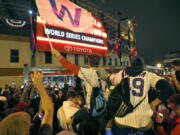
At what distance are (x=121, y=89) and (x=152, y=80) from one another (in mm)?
476

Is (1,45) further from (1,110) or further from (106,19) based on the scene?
(1,110)

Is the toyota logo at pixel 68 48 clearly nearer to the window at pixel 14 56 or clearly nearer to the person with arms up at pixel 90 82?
the window at pixel 14 56

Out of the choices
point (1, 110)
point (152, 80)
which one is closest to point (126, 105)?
point (152, 80)

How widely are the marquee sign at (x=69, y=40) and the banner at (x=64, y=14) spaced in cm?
684

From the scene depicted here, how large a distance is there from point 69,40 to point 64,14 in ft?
36.4

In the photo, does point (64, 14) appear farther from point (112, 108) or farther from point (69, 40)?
point (69, 40)

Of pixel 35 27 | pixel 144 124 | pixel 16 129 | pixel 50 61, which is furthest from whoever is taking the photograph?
pixel 50 61

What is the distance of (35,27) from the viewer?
1368 cm

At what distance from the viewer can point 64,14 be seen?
16.6ft

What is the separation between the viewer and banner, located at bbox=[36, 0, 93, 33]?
4.34 m

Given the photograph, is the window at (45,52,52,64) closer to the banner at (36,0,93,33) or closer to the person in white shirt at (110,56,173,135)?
the banner at (36,0,93,33)

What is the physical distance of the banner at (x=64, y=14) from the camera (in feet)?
14.2

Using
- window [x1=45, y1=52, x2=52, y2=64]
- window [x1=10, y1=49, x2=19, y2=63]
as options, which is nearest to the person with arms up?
window [x1=10, y1=49, x2=19, y2=63]

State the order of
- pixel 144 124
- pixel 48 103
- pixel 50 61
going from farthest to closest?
pixel 50 61
pixel 144 124
pixel 48 103
